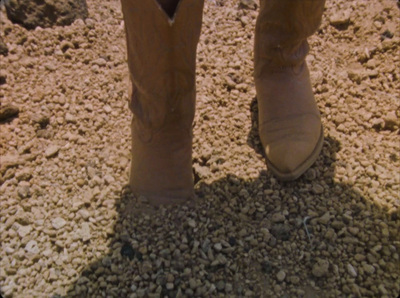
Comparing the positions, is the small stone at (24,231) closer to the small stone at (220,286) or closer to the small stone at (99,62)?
the small stone at (220,286)

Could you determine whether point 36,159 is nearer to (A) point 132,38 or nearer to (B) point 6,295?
(B) point 6,295

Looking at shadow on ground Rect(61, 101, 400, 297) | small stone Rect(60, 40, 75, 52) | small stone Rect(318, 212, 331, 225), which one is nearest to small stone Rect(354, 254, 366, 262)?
shadow on ground Rect(61, 101, 400, 297)

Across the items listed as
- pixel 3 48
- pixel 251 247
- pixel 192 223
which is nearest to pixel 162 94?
pixel 192 223

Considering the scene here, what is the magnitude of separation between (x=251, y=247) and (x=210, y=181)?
29 centimetres

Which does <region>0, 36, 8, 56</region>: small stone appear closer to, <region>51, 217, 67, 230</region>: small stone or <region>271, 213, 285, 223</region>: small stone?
<region>51, 217, 67, 230</region>: small stone

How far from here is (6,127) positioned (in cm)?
194

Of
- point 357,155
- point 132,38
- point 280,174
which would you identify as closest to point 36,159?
point 132,38

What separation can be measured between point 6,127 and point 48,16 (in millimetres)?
613

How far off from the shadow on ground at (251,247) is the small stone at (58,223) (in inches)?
7.3

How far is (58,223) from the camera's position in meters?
1.66

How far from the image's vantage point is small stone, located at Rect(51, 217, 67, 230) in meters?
1.65

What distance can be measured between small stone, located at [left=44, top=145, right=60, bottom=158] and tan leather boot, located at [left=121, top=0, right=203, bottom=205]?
13.9 inches

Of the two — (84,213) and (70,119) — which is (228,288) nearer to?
(84,213)

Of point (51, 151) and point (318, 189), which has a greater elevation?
point (51, 151)
